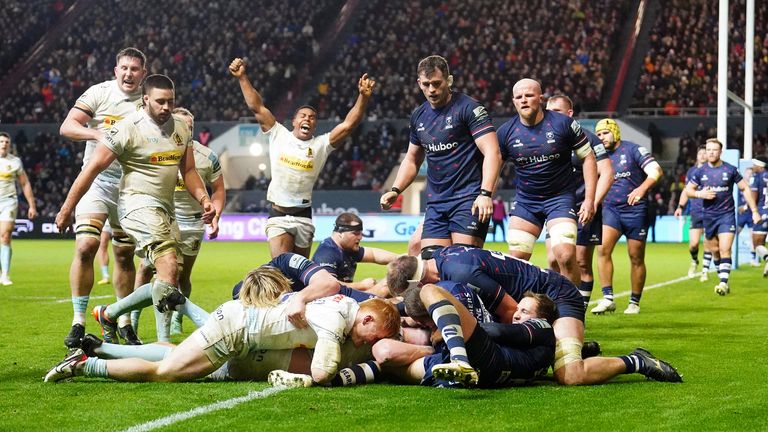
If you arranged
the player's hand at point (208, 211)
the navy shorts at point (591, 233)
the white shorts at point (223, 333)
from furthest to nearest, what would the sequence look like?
the navy shorts at point (591, 233) → the player's hand at point (208, 211) → the white shorts at point (223, 333)

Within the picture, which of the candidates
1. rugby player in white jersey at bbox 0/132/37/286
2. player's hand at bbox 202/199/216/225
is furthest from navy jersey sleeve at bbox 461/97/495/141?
rugby player in white jersey at bbox 0/132/37/286

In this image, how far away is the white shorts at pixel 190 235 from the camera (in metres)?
9.88

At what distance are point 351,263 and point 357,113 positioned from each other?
1.55 m

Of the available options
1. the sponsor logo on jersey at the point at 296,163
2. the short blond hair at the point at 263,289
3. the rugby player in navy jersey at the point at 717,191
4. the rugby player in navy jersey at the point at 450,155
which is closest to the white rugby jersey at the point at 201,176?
the sponsor logo on jersey at the point at 296,163

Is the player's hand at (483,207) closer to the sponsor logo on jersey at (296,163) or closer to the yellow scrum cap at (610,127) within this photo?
the sponsor logo on jersey at (296,163)

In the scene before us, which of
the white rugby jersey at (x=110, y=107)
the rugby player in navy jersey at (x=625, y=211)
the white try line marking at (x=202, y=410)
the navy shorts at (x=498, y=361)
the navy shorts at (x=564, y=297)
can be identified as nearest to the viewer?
the white try line marking at (x=202, y=410)

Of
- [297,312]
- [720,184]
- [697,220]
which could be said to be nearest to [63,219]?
[297,312]

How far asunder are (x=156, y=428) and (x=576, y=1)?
132 ft

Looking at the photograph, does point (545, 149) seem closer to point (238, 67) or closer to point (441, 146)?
point (441, 146)

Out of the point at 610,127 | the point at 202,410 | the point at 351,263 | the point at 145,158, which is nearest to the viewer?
the point at 202,410

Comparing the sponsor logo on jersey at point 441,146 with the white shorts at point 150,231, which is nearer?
the white shorts at point 150,231

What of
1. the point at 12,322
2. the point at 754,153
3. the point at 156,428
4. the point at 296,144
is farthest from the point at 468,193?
the point at 754,153

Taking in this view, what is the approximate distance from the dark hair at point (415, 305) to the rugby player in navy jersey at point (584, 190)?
10.4ft

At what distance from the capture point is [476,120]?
8.95 meters
